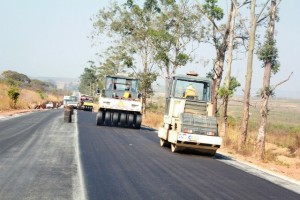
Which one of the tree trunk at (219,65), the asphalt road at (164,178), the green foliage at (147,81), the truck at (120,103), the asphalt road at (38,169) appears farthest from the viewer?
the green foliage at (147,81)

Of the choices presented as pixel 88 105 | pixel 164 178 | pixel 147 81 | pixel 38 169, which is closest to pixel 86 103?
pixel 88 105

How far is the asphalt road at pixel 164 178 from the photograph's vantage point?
7.73 m

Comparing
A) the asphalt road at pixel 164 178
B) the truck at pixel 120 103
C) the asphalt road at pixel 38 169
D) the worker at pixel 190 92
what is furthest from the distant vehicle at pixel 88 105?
the asphalt road at pixel 164 178

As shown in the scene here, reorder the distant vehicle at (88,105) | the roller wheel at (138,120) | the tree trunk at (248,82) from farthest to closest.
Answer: the distant vehicle at (88,105), the roller wheel at (138,120), the tree trunk at (248,82)

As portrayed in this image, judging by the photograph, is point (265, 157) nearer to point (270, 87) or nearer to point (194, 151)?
point (194, 151)

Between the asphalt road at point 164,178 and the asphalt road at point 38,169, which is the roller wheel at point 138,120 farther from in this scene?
the asphalt road at point 164,178

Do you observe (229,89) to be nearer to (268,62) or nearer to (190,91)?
(268,62)

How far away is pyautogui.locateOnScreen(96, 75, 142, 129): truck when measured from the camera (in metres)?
24.5

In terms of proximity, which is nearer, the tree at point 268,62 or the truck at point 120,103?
the tree at point 268,62

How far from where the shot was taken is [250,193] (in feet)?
27.8

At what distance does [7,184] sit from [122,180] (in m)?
2.31

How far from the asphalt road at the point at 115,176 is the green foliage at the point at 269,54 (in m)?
7.86

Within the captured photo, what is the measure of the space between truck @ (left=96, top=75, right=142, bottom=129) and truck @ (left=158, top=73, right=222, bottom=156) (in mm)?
8265

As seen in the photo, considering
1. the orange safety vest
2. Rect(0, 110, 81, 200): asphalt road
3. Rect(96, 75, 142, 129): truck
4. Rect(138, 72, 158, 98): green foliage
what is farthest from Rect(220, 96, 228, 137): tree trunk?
Rect(138, 72, 158, 98): green foliage
